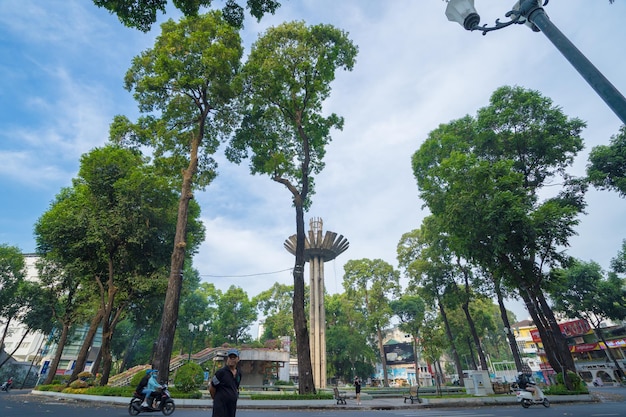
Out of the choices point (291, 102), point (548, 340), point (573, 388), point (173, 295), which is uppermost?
point (291, 102)

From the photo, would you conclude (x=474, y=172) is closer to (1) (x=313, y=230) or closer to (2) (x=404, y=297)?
(1) (x=313, y=230)

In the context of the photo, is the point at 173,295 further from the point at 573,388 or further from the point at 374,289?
the point at 374,289

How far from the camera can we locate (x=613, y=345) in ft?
125

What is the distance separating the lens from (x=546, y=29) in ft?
12.4

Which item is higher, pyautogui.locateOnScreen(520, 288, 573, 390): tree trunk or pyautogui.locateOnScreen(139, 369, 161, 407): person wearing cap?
pyautogui.locateOnScreen(520, 288, 573, 390): tree trunk

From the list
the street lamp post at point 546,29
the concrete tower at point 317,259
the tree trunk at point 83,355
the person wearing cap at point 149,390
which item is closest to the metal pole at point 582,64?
the street lamp post at point 546,29

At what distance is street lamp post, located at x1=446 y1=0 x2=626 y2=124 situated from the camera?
318cm

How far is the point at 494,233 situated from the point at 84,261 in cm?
2394

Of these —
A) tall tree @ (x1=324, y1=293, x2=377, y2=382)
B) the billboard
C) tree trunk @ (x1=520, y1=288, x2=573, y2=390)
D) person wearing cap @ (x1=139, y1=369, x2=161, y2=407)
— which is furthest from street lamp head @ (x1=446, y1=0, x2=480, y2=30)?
the billboard

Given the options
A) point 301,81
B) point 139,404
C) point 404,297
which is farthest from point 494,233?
point 404,297

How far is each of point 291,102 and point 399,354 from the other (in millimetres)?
36706

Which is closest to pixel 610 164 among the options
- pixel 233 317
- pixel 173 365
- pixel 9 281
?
pixel 173 365

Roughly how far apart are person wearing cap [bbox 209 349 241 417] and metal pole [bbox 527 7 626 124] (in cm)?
503

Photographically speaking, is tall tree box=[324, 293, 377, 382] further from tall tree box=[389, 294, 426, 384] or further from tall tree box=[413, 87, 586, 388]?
tall tree box=[413, 87, 586, 388]
